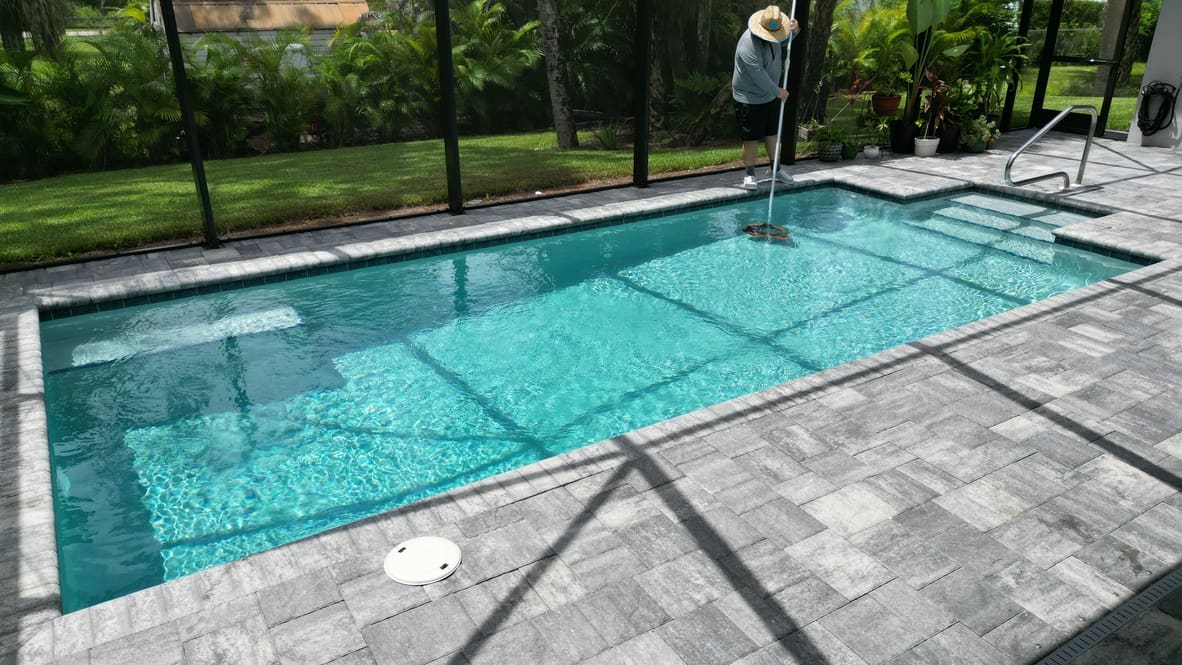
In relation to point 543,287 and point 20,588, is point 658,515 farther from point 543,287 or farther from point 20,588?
point 543,287

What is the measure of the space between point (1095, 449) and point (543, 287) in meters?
4.11

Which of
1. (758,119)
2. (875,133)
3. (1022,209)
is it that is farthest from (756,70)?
(875,133)

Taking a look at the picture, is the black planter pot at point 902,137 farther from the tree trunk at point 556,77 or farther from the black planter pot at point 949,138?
the tree trunk at point 556,77

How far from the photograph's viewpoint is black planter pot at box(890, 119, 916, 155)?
11.0 meters

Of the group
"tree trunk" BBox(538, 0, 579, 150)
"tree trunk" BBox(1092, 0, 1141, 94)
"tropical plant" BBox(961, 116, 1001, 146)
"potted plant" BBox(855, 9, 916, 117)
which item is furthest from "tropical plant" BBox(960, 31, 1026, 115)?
"tree trunk" BBox(538, 0, 579, 150)

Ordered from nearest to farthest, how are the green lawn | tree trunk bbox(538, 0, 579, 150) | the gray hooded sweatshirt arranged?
the gray hooded sweatshirt → tree trunk bbox(538, 0, 579, 150) → the green lawn

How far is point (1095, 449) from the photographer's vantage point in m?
3.77

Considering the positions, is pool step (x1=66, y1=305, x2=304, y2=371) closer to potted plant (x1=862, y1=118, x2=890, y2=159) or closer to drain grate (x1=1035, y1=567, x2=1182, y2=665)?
drain grate (x1=1035, y1=567, x2=1182, y2=665)

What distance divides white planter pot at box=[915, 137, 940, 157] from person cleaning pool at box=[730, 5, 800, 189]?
9.73ft

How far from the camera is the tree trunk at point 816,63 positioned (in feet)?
38.8

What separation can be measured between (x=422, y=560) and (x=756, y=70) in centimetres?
681

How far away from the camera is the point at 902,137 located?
11.1 m

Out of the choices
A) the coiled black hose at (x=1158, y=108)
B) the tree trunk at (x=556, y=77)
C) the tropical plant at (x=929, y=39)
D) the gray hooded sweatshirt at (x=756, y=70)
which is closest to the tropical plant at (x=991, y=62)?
the tropical plant at (x=929, y=39)

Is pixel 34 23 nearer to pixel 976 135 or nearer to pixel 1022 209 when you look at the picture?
pixel 1022 209
